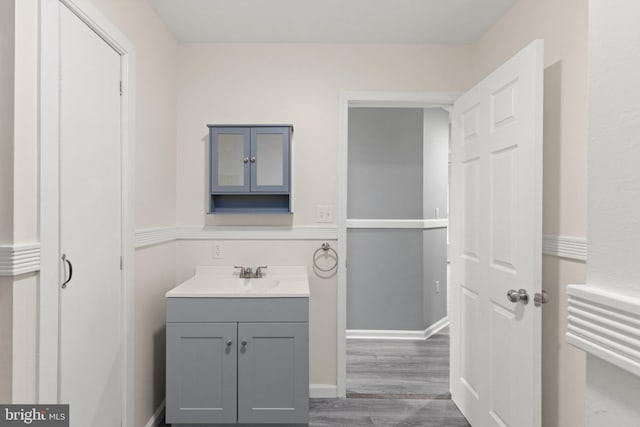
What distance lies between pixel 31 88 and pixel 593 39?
1.61m

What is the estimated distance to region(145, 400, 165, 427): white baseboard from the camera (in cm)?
223

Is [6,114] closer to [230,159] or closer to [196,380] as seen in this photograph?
[230,159]

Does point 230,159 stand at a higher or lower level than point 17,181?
higher

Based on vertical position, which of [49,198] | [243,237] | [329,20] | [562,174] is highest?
[329,20]

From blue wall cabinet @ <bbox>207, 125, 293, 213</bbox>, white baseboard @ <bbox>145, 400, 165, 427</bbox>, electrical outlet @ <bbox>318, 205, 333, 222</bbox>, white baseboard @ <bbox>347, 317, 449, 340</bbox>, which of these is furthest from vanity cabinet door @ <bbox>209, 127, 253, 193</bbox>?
white baseboard @ <bbox>347, 317, 449, 340</bbox>

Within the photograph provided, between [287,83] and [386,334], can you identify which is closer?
[287,83]

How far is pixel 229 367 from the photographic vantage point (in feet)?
6.80

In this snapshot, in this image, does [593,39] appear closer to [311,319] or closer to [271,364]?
[271,364]

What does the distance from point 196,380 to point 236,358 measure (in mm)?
249

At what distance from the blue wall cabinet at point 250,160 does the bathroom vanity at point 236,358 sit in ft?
2.53

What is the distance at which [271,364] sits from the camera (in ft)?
6.84

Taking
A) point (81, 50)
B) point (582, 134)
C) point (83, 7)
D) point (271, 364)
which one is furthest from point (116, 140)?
point (582, 134)

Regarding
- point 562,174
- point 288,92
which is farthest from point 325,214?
point 562,174

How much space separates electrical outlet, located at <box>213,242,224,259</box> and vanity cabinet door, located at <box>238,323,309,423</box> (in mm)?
733
